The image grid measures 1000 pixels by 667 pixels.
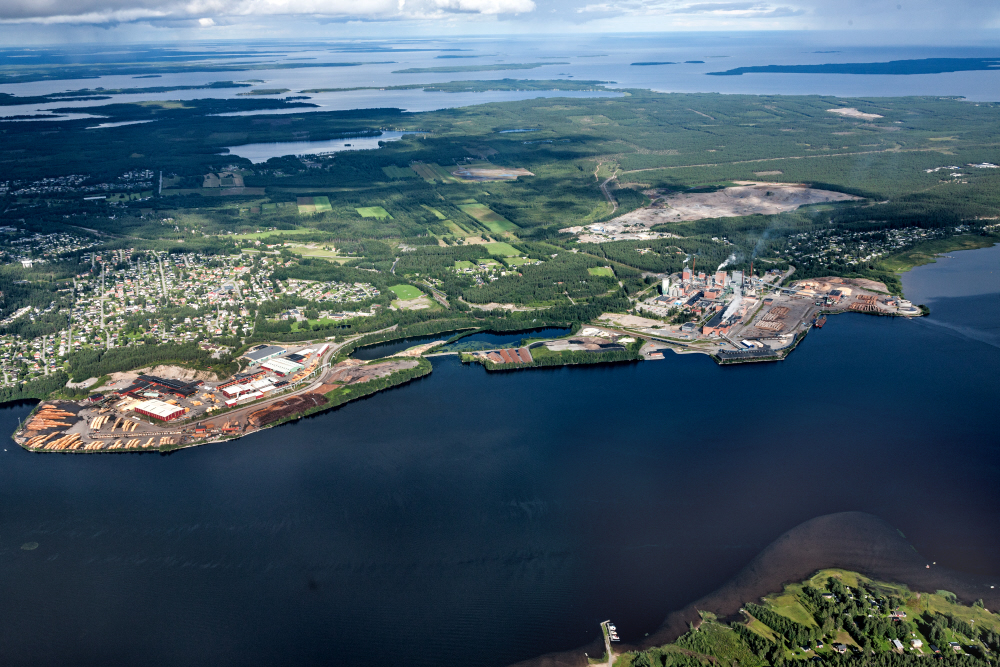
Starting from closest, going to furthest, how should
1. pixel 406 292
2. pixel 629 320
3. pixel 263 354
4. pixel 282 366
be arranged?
1. pixel 282 366
2. pixel 263 354
3. pixel 629 320
4. pixel 406 292

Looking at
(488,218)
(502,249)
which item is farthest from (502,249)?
(488,218)

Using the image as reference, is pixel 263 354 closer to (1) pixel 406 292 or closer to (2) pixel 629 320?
(1) pixel 406 292

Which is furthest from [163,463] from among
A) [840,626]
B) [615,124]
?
[615,124]

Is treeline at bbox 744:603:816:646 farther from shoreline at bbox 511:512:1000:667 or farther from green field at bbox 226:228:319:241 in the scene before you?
green field at bbox 226:228:319:241

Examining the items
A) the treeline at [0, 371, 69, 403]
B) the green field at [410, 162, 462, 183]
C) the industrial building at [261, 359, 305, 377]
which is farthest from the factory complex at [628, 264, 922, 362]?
the green field at [410, 162, 462, 183]

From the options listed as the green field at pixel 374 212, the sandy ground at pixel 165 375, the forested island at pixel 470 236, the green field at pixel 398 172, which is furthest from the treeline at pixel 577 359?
the green field at pixel 398 172
